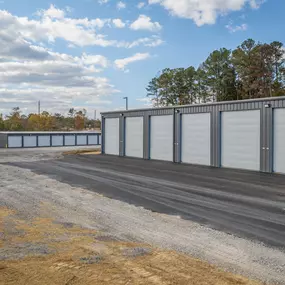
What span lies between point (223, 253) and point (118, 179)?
7.78 metres

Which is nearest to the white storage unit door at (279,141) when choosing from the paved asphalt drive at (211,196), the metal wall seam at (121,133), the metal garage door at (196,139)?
the paved asphalt drive at (211,196)

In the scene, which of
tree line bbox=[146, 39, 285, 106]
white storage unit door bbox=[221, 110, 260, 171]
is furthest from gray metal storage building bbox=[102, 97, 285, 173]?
tree line bbox=[146, 39, 285, 106]

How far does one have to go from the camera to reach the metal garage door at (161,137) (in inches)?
798

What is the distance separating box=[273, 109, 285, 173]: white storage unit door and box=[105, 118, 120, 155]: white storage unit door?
43.5ft

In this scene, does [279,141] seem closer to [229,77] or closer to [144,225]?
[144,225]

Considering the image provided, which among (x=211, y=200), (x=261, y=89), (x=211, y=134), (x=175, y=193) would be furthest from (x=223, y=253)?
(x=261, y=89)

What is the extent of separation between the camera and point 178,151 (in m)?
19.7

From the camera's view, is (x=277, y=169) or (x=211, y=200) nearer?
(x=211, y=200)

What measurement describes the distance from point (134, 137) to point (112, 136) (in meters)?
3.06

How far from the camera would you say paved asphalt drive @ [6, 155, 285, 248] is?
6148 mm

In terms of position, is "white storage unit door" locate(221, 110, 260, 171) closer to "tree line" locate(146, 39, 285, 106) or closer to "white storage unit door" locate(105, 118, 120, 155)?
"white storage unit door" locate(105, 118, 120, 155)

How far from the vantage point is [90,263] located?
4.16 metres

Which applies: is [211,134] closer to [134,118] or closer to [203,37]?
[134,118]

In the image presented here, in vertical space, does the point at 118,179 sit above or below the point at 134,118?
below
